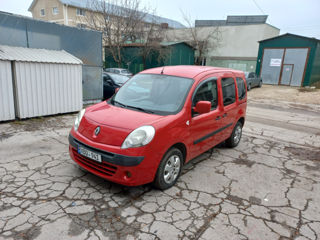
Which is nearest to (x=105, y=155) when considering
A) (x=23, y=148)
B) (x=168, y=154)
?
(x=168, y=154)

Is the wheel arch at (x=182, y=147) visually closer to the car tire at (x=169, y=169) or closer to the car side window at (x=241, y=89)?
the car tire at (x=169, y=169)

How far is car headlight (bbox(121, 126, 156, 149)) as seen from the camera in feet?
9.90

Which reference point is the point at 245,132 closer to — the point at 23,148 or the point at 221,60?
the point at 23,148

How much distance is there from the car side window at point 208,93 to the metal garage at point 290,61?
1967 cm

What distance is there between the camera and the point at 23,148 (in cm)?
486

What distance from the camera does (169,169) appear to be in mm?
3477

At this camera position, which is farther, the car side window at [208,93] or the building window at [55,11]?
the building window at [55,11]

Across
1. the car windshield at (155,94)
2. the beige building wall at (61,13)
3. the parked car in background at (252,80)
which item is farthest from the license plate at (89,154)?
the beige building wall at (61,13)

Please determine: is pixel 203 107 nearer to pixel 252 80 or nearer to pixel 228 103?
pixel 228 103

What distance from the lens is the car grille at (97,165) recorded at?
10.2 ft

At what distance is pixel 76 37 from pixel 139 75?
5414 mm

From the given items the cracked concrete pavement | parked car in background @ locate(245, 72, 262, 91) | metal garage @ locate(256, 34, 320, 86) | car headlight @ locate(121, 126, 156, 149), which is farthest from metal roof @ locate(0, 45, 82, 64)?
metal garage @ locate(256, 34, 320, 86)

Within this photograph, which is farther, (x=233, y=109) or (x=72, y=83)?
(x=72, y=83)

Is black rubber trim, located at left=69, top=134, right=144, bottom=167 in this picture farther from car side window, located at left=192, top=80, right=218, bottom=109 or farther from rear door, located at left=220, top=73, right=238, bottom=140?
rear door, located at left=220, top=73, right=238, bottom=140
